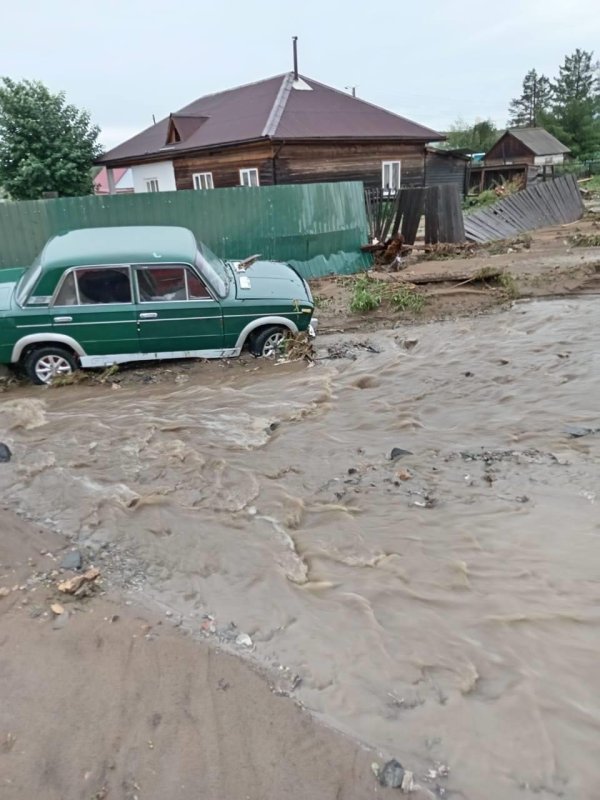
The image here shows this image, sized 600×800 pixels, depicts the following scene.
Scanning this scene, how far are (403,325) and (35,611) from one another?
23.6ft

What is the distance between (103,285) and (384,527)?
15.0ft

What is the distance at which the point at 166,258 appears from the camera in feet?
22.5

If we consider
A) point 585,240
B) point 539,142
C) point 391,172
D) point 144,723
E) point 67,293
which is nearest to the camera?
point 144,723

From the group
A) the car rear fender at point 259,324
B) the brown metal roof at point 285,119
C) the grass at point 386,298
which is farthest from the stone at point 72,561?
the brown metal roof at point 285,119

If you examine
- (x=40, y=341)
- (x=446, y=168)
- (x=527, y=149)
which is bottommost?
(x=40, y=341)

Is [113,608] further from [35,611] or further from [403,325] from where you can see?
[403,325]

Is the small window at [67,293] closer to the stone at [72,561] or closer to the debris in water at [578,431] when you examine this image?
the stone at [72,561]

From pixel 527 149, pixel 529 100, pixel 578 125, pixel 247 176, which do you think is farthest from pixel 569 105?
pixel 247 176

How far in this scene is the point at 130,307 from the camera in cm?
693

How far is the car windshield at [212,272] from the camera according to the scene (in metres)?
7.05

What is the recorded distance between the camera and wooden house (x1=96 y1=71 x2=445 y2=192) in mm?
19281

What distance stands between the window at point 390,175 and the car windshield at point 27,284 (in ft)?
57.2

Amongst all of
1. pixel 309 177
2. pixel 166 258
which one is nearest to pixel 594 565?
pixel 166 258

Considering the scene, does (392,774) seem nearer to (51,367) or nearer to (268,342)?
(268,342)
